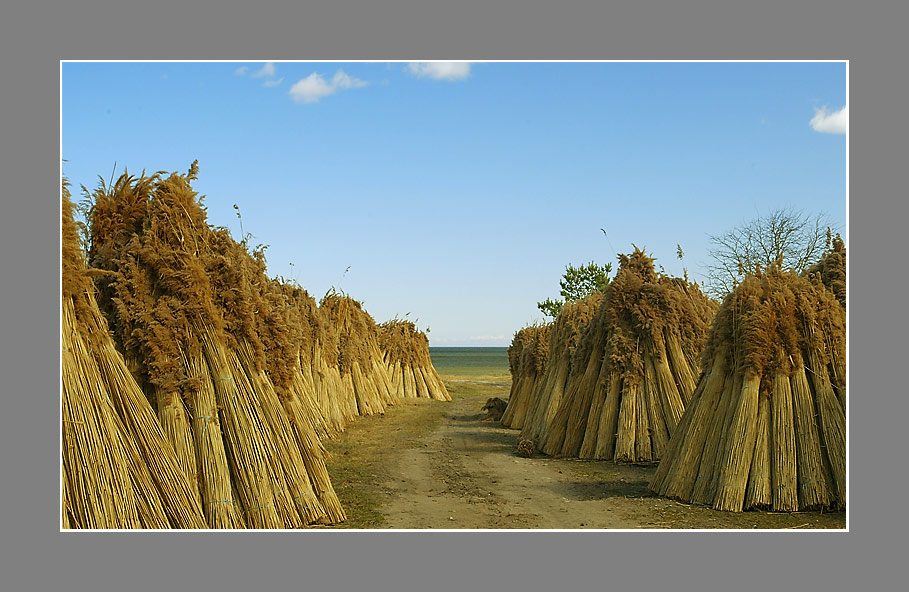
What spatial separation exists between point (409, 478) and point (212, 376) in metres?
4.65

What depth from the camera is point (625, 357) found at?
1210 centimetres

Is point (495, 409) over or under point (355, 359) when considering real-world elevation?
under

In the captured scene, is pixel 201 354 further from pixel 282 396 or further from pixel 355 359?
pixel 355 359

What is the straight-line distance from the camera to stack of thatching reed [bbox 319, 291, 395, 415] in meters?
21.4

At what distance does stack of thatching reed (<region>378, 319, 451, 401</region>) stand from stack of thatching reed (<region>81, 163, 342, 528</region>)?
2221cm

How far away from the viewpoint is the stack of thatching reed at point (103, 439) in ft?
17.9

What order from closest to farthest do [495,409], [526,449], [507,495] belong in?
1. [507,495]
2. [526,449]
3. [495,409]

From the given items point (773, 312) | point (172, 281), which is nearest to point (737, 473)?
point (773, 312)

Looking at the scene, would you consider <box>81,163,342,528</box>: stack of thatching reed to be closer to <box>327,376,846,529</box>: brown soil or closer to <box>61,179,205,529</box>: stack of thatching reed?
<box>61,179,205,529</box>: stack of thatching reed

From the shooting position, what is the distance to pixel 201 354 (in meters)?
6.53

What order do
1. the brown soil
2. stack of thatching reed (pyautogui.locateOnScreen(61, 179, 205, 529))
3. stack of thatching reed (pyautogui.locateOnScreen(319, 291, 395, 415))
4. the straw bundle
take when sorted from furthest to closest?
1. stack of thatching reed (pyautogui.locateOnScreen(319, 291, 395, 415))
2. the brown soil
3. the straw bundle
4. stack of thatching reed (pyautogui.locateOnScreen(61, 179, 205, 529))

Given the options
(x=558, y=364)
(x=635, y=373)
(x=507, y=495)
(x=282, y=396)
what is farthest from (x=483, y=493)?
(x=558, y=364)

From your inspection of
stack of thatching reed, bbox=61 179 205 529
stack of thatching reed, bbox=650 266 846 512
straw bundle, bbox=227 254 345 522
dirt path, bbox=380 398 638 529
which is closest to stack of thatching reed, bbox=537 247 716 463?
dirt path, bbox=380 398 638 529

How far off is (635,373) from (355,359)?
11976 mm
